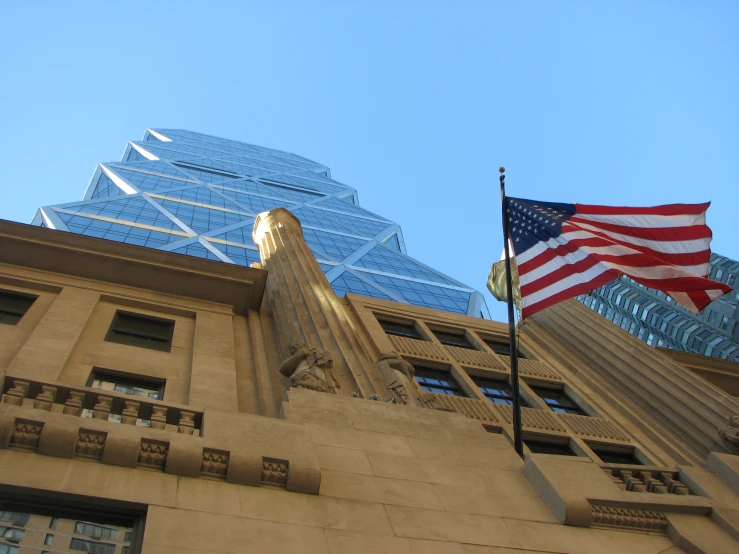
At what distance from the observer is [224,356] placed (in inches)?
790

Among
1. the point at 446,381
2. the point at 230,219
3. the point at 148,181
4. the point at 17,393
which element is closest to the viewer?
the point at 17,393

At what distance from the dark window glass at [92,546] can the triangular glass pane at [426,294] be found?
93015mm

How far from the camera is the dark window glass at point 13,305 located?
20.3 metres

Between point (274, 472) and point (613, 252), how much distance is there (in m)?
10.7

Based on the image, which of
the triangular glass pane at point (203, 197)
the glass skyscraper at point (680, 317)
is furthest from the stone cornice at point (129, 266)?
the triangular glass pane at point (203, 197)

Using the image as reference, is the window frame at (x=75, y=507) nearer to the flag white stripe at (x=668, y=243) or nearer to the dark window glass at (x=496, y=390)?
the flag white stripe at (x=668, y=243)

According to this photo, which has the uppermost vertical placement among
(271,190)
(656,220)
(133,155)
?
(656,220)

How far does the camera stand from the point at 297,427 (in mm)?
12672

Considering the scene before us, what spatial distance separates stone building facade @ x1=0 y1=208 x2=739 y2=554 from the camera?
1030 cm

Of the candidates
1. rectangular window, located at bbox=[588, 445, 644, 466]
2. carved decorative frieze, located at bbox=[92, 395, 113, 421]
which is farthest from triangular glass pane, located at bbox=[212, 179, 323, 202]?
carved decorative frieze, located at bbox=[92, 395, 113, 421]

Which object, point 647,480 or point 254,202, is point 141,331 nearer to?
point 647,480

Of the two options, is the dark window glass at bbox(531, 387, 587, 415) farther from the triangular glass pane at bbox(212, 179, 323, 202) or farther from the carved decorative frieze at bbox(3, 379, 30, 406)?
the triangular glass pane at bbox(212, 179, 323, 202)

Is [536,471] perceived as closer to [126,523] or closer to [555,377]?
[126,523]

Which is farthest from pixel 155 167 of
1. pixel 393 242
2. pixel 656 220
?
pixel 656 220
